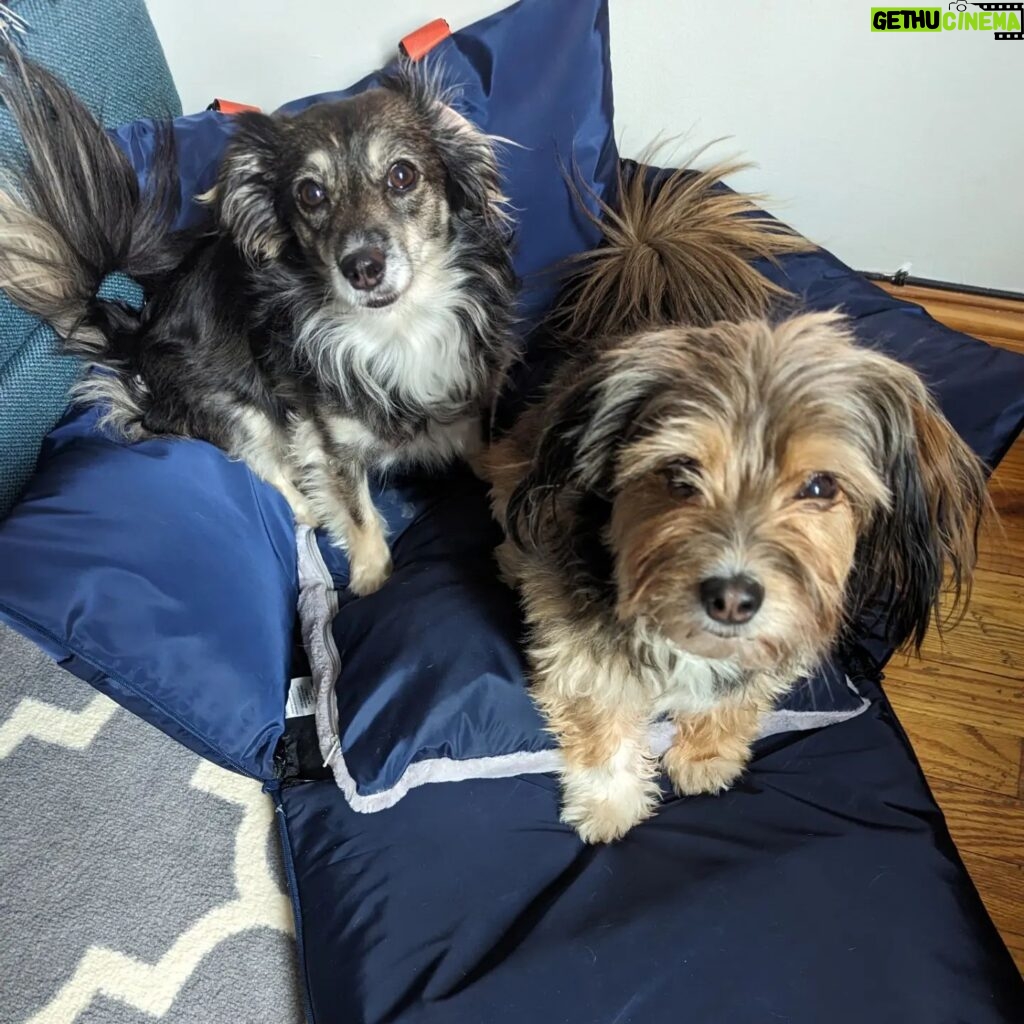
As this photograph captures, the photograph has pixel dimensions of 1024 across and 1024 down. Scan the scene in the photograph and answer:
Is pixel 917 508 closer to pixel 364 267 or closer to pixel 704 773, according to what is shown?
pixel 704 773

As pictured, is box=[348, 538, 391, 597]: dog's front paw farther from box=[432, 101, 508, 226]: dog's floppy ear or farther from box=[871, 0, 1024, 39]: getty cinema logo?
box=[871, 0, 1024, 39]: getty cinema logo

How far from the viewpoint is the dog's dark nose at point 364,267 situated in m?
1.42

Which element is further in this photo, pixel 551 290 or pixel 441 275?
pixel 551 290

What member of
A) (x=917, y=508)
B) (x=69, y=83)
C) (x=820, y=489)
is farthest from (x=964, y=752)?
(x=69, y=83)

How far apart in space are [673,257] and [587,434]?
68 cm

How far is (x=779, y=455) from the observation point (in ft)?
3.29

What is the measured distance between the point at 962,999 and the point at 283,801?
116 centimetres

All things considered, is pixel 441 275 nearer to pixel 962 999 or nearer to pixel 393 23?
pixel 393 23

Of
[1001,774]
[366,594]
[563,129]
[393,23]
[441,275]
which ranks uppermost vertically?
[393,23]

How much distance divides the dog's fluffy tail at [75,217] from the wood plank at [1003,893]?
1.92 metres

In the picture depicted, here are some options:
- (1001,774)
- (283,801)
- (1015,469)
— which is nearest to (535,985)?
(283,801)

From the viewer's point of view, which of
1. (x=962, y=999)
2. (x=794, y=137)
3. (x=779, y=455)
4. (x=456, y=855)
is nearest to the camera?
(x=779, y=455)

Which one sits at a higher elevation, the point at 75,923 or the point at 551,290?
the point at 551,290

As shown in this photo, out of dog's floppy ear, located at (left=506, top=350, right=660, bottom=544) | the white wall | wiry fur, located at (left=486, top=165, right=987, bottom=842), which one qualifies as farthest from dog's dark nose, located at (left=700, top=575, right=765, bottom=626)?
the white wall
